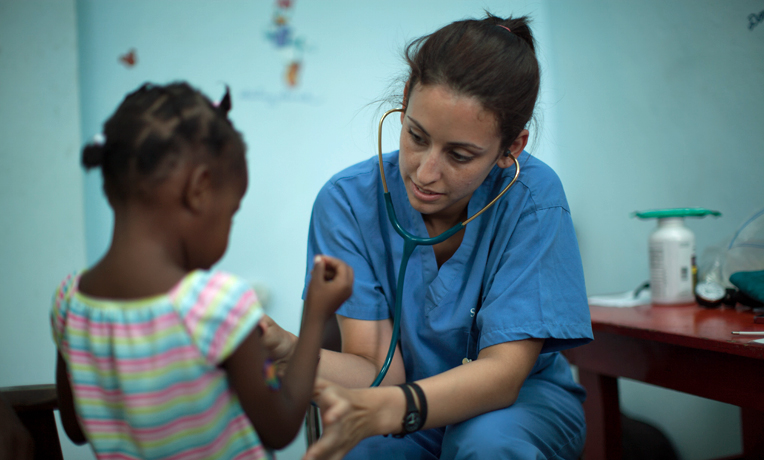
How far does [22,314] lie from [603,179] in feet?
6.63

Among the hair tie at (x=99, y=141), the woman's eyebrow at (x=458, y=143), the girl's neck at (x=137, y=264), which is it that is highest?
the woman's eyebrow at (x=458, y=143)

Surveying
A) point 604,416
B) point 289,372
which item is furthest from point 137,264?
point 604,416

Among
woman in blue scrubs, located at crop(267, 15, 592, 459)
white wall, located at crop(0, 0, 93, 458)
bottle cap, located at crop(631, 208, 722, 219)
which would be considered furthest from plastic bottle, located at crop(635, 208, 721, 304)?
white wall, located at crop(0, 0, 93, 458)

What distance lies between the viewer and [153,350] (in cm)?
55

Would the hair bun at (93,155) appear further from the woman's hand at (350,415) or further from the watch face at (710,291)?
the watch face at (710,291)

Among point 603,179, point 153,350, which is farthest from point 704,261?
point 153,350

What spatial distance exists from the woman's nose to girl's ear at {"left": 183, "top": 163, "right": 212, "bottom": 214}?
0.40 metres

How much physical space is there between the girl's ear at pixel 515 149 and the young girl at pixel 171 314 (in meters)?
0.53

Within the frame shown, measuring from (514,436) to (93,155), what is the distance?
691mm

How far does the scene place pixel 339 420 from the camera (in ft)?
2.14

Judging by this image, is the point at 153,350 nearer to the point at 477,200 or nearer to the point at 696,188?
the point at 477,200

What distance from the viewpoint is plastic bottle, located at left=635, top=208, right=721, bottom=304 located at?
1326 mm

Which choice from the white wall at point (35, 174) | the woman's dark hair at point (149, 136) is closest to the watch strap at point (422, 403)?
the woman's dark hair at point (149, 136)

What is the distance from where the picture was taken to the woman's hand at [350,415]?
65 centimetres
